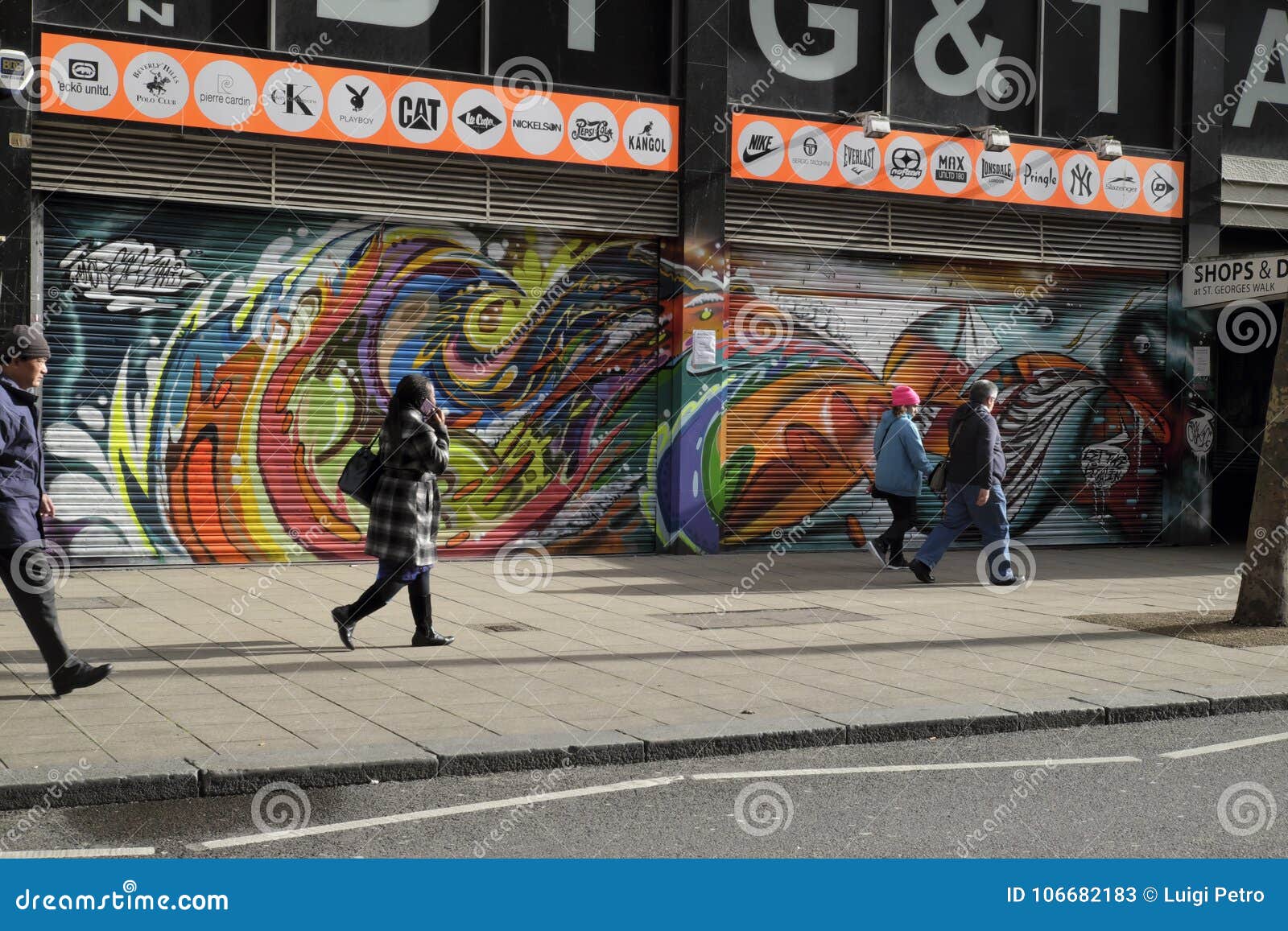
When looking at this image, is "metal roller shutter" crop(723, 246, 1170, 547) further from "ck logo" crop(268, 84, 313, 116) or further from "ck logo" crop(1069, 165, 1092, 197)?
"ck logo" crop(268, 84, 313, 116)

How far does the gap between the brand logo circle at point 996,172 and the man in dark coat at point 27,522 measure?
36.2ft

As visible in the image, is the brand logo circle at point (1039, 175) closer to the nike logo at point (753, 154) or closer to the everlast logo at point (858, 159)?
the everlast logo at point (858, 159)

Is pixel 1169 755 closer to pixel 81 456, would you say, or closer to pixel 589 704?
pixel 589 704

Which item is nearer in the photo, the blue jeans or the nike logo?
the blue jeans

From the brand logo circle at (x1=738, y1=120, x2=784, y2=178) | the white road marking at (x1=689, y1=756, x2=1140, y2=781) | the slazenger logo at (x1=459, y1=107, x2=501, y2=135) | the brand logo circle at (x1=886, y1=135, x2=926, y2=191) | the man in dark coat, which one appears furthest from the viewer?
the brand logo circle at (x1=886, y1=135, x2=926, y2=191)

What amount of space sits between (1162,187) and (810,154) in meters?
4.68

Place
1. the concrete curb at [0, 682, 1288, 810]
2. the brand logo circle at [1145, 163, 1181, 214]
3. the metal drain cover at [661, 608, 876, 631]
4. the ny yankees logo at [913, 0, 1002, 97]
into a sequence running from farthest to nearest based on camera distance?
the brand logo circle at [1145, 163, 1181, 214] < the ny yankees logo at [913, 0, 1002, 97] < the metal drain cover at [661, 608, 876, 631] < the concrete curb at [0, 682, 1288, 810]

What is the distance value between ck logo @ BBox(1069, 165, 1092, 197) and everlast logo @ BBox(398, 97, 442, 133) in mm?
7254

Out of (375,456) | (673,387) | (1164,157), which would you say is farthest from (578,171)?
(1164,157)

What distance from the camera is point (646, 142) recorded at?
14.0 m

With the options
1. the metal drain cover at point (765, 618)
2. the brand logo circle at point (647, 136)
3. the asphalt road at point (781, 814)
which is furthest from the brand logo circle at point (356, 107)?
the asphalt road at point (781, 814)

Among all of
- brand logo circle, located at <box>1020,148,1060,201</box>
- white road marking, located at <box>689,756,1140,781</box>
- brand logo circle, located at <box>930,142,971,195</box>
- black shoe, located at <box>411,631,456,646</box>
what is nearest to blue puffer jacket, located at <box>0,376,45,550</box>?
black shoe, located at <box>411,631,456,646</box>

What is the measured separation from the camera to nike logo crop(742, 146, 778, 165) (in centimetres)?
1440

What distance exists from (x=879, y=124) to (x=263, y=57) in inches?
238
